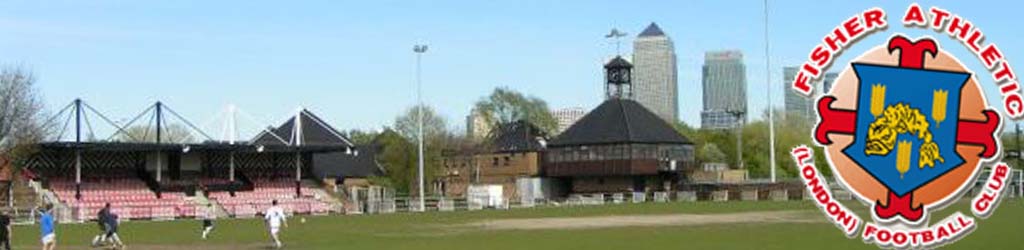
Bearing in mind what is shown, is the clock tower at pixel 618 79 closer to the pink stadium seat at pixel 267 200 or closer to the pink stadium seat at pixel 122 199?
the pink stadium seat at pixel 267 200

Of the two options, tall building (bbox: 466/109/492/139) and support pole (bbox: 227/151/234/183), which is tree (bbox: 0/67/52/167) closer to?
support pole (bbox: 227/151/234/183)

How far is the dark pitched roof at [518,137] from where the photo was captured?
116 m

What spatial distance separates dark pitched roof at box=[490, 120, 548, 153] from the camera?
116m

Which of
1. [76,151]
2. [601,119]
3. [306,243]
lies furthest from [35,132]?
[601,119]

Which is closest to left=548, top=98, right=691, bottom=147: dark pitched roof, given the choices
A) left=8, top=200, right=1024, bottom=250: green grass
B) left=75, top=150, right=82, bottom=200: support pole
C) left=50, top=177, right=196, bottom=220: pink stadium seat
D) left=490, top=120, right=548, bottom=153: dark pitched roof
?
left=490, top=120, right=548, bottom=153: dark pitched roof

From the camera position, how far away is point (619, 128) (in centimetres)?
10512

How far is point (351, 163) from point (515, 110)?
2249 cm

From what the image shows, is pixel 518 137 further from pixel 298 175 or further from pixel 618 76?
pixel 298 175

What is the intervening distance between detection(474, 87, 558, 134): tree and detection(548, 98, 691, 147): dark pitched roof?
23375 millimetres

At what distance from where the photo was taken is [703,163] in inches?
4847

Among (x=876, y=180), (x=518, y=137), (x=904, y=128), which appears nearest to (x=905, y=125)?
(x=904, y=128)

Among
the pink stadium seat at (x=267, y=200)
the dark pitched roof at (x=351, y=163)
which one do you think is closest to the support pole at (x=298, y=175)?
the pink stadium seat at (x=267, y=200)

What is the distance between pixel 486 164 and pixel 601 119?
590 inches

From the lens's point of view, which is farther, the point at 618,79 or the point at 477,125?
the point at 477,125
